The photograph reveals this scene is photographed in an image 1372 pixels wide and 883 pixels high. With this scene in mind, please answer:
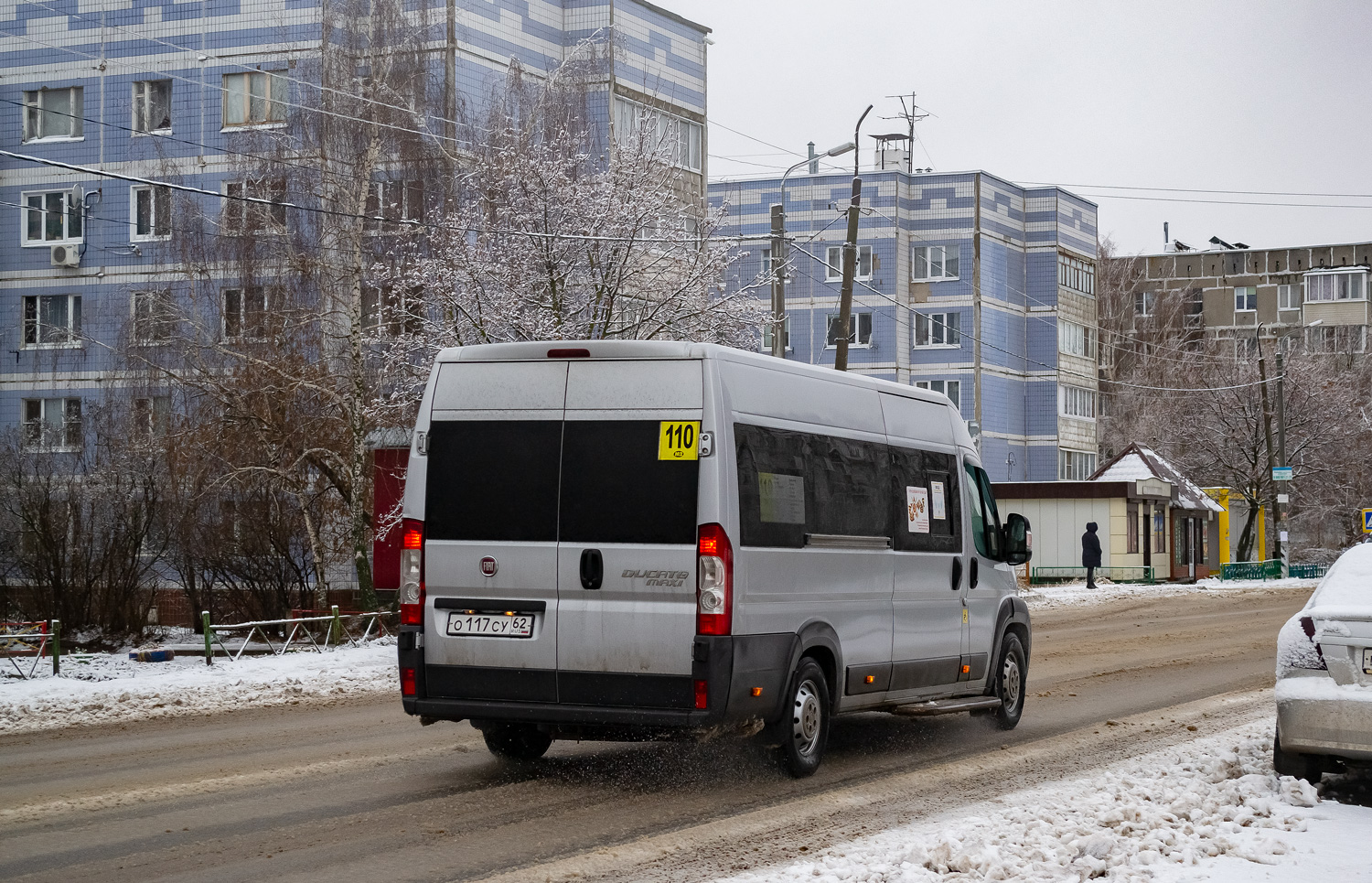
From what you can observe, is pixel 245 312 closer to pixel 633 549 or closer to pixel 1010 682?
pixel 1010 682


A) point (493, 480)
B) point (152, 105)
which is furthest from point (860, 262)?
point (493, 480)

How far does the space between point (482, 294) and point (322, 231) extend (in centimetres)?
490

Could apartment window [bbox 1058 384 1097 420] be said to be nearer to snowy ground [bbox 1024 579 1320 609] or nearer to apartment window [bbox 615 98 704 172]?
snowy ground [bbox 1024 579 1320 609]

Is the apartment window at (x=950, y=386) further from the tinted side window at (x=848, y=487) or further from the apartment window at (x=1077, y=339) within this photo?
the tinted side window at (x=848, y=487)

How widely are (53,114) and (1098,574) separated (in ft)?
114

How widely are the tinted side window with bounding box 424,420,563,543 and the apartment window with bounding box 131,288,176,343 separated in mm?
21636

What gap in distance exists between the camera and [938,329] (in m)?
67.3

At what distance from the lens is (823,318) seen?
68938 mm

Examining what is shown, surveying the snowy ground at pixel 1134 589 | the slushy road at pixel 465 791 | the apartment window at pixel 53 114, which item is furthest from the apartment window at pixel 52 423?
the snowy ground at pixel 1134 589

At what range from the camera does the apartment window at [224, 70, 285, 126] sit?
3428 centimetres

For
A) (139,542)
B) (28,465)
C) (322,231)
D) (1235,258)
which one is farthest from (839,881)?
(1235,258)

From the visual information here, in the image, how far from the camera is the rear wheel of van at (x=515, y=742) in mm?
9812

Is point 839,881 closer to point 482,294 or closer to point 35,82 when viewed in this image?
point 482,294

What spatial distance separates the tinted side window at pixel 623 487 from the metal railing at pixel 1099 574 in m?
41.6
